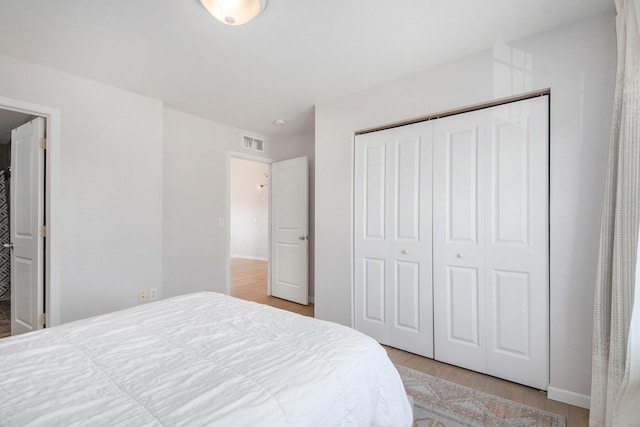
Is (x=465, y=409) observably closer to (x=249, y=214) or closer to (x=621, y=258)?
(x=621, y=258)

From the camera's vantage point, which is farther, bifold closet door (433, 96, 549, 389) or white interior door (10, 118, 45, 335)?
white interior door (10, 118, 45, 335)

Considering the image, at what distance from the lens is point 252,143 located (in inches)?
170

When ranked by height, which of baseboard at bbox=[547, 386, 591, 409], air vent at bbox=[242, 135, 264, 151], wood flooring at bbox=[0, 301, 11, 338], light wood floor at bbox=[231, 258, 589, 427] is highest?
air vent at bbox=[242, 135, 264, 151]

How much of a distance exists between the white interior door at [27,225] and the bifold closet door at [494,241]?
3322 mm

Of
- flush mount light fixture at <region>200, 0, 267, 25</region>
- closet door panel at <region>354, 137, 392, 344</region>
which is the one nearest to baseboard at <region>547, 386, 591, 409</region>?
closet door panel at <region>354, 137, 392, 344</region>

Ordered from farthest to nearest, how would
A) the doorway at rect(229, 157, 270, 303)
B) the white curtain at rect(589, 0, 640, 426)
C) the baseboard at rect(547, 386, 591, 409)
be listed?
the doorway at rect(229, 157, 270, 303) → the baseboard at rect(547, 386, 591, 409) → the white curtain at rect(589, 0, 640, 426)

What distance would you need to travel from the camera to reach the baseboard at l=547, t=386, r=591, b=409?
6.01 feet

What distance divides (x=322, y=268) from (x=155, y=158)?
210 cm

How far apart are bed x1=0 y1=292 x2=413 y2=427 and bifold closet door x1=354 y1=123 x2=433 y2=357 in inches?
53.2

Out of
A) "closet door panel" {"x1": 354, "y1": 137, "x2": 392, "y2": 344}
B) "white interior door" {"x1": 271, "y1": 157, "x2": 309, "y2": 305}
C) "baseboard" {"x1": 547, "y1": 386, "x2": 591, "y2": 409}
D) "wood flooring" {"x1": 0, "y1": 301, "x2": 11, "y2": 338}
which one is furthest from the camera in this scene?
"white interior door" {"x1": 271, "y1": 157, "x2": 309, "y2": 305}

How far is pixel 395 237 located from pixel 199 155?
8.48ft

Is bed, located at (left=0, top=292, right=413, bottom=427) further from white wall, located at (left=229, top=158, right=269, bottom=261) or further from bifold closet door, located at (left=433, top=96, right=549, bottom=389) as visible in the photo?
white wall, located at (left=229, top=158, right=269, bottom=261)

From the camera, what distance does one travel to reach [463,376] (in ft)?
7.28

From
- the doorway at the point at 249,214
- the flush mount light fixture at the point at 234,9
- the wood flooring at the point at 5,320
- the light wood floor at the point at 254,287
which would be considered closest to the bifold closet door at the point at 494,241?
the flush mount light fixture at the point at 234,9
